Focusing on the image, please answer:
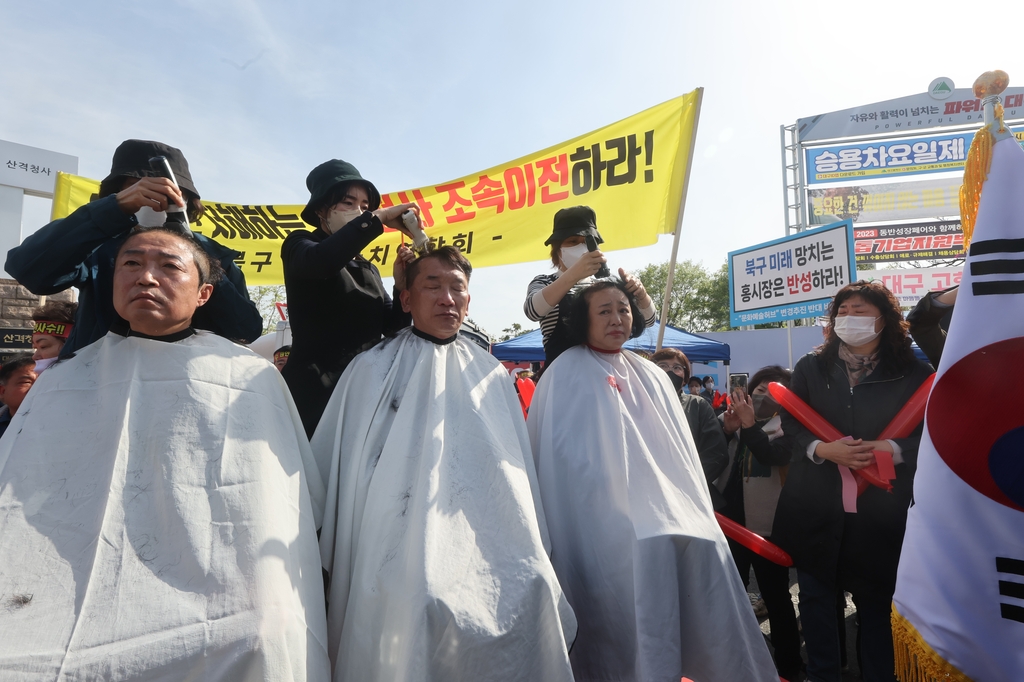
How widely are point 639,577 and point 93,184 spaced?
589 cm

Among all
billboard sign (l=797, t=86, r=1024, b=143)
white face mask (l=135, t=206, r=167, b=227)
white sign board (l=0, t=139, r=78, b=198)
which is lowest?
white face mask (l=135, t=206, r=167, b=227)

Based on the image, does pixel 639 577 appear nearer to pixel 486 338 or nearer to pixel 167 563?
pixel 486 338

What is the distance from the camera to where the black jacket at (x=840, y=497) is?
268 cm

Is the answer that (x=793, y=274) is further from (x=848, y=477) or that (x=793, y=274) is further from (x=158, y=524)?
(x=158, y=524)

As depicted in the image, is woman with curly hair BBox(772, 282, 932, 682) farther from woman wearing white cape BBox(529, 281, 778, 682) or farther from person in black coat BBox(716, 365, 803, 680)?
woman wearing white cape BBox(529, 281, 778, 682)

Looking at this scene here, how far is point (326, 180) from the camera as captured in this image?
245 centimetres

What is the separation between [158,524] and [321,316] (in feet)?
3.20

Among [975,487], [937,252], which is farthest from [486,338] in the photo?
[937,252]

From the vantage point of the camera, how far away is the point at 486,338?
2.62 meters

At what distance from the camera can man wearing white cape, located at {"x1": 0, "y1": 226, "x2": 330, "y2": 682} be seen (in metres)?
1.42

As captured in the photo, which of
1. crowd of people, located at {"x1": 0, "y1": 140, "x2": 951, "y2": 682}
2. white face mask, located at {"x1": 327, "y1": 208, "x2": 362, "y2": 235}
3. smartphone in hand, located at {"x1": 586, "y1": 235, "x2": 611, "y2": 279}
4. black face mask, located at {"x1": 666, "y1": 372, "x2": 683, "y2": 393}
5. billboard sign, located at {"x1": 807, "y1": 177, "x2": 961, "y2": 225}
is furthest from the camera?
billboard sign, located at {"x1": 807, "y1": 177, "x2": 961, "y2": 225}

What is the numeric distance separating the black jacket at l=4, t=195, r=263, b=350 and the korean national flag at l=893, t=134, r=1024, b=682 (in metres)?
2.46

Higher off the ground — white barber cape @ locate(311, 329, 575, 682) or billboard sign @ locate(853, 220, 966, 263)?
billboard sign @ locate(853, 220, 966, 263)

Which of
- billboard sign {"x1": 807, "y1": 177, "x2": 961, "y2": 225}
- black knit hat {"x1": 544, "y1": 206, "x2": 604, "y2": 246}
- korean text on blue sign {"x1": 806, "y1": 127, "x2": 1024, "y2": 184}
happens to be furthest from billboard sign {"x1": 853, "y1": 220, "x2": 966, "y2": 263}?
black knit hat {"x1": 544, "y1": 206, "x2": 604, "y2": 246}
